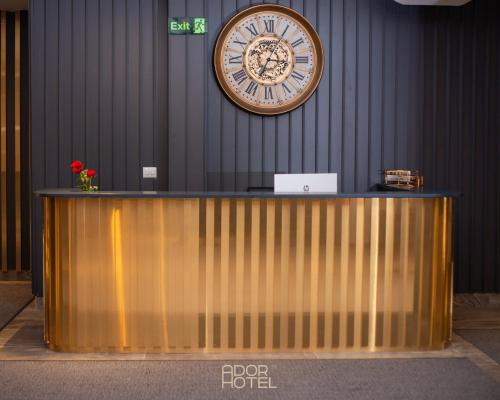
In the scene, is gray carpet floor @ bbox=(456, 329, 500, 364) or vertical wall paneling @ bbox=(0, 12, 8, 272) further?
vertical wall paneling @ bbox=(0, 12, 8, 272)

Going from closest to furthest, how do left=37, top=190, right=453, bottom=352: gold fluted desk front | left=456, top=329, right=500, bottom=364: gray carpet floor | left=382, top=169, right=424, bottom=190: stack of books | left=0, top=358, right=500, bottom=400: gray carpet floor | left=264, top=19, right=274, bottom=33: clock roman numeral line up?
left=0, top=358, right=500, bottom=400: gray carpet floor
left=37, top=190, right=453, bottom=352: gold fluted desk front
left=456, top=329, right=500, bottom=364: gray carpet floor
left=382, top=169, right=424, bottom=190: stack of books
left=264, top=19, right=274, bottom=33: clock roman numeral

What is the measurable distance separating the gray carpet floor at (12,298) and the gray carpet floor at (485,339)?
3.44 m

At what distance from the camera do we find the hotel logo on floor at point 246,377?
3.86m

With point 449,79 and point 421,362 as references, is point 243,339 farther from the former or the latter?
point 449,79

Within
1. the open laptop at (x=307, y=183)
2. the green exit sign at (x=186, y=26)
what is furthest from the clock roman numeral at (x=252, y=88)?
the open laptop at (x=307, y=183)

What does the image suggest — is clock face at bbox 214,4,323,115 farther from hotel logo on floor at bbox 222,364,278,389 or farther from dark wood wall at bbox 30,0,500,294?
hotel logo on floor at bbox 222,364,278,389

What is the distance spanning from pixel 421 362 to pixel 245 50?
2.95m

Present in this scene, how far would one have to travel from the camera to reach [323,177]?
14.5 ft

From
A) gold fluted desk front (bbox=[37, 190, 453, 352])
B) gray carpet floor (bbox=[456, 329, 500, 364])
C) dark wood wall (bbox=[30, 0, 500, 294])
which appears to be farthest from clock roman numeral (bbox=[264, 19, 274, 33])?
gray carpet floor (bbox=[456, 329, 500, 364])

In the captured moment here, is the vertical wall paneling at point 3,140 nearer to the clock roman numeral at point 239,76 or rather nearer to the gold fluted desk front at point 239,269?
the clock roman numeral at point 239,76

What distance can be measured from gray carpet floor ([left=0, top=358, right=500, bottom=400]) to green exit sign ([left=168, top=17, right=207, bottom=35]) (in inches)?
111

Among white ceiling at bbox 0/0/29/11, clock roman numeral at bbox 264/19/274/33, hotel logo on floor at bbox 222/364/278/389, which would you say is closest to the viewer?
hotel logo on floor at bbox 222/364/278/389

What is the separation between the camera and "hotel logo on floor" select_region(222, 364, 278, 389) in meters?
3.86

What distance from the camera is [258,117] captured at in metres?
5.85
